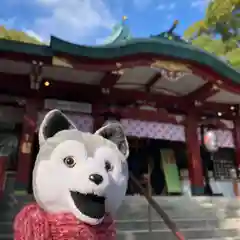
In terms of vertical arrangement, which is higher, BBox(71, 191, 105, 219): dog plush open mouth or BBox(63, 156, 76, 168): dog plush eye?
BBox(63, 156, 76, 168): dog plush eye

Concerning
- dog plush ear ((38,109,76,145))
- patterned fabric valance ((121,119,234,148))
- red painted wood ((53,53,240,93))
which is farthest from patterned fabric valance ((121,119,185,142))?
dog plush ear ((38,109,76,145))

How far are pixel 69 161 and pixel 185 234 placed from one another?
382cm

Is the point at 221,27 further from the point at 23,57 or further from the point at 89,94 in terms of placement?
the point at 23,57

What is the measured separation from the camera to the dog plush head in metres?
3.59

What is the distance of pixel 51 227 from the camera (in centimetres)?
356

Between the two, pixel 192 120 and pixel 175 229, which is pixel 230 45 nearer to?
pixel 192 120

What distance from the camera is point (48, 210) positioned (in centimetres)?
371

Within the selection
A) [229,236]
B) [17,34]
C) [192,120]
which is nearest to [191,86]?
[192,120]

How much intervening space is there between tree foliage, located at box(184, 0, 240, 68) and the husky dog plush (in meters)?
18.4

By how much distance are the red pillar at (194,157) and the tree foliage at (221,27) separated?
11.3 meters

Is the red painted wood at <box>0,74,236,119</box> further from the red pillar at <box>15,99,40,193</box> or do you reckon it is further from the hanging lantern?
the hanging lantern

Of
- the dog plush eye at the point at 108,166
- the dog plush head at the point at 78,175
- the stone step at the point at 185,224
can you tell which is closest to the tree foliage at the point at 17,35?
the stone step at the point at 185,224

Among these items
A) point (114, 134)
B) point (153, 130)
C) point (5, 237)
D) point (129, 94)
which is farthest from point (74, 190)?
point (153, 130)

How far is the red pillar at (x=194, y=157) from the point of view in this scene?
10203 millimetres
